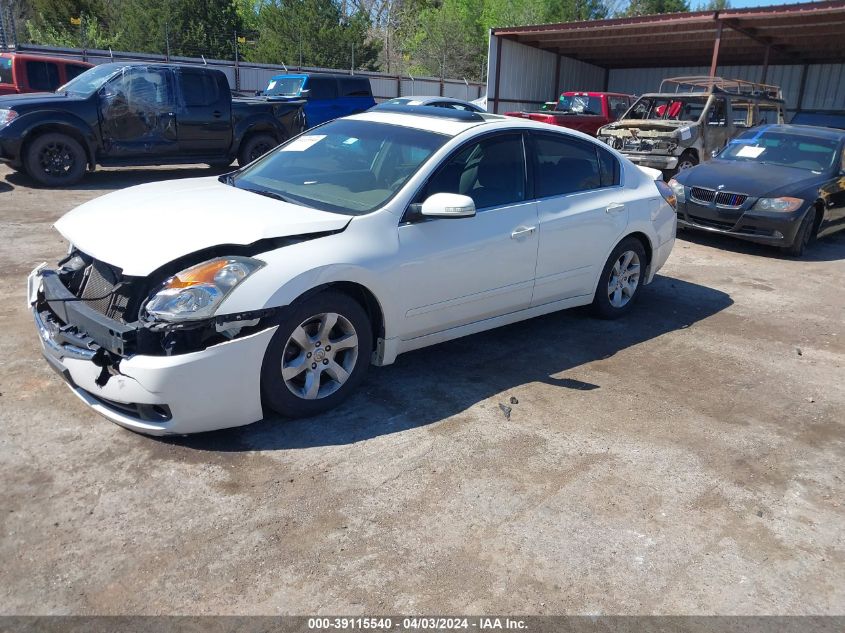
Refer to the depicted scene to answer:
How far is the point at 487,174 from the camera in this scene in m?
4.64

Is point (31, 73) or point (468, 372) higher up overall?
point (31, 73)

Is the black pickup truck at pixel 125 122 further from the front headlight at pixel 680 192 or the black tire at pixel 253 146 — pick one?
the front headlight at pixel 680 192

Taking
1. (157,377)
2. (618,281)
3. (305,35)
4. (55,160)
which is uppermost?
(305,35)

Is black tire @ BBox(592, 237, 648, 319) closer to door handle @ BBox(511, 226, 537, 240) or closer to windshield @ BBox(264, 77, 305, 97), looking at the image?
door handle @ BBox(511, 226, 537, 240)

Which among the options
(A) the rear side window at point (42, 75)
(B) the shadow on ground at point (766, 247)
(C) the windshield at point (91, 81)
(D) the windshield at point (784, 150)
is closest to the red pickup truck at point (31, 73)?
(A) the rear side window at point (42, 75)

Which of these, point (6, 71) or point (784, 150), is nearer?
point (784, 150)

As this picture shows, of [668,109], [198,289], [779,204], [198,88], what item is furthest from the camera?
[668,109]

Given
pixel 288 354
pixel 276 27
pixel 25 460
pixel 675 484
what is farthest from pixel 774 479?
pixel 276 27

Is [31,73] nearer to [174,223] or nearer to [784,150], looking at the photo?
[174,223]

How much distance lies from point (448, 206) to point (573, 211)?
1471 mm

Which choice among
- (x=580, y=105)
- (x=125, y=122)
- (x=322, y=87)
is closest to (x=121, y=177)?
(x=125, y=122)

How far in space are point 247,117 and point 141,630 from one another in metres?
11.2

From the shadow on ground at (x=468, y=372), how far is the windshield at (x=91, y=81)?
27.9 ft

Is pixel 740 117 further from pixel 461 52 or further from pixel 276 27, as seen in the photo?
pixel 461 52
